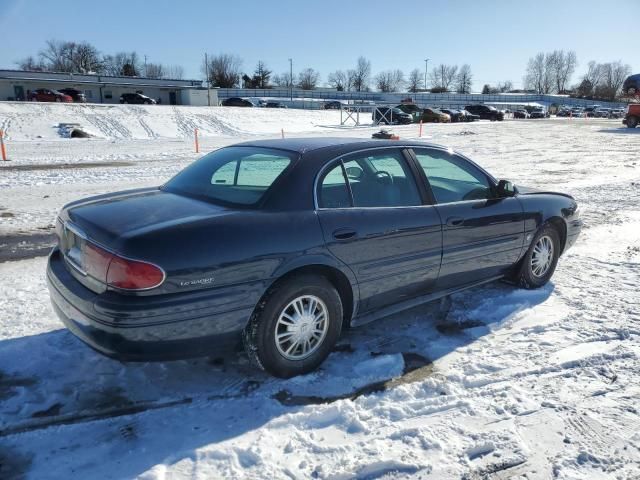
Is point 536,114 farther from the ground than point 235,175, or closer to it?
farther from the ground

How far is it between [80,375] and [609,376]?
361 cm

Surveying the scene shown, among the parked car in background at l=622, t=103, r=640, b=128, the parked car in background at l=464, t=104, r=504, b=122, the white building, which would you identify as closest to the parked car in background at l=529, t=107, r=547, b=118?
the parked car in background at l=464, t=104, r=504, b=122

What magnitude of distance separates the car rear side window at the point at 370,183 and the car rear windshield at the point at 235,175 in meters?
0.36

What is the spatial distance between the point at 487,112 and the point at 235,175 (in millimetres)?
52608

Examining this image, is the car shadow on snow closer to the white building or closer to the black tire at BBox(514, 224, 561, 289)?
the black tire at BBox(514, 224, 561, 289)

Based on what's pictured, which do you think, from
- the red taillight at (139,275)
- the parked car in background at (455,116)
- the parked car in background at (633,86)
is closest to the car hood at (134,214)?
the red taillight at (139,275)

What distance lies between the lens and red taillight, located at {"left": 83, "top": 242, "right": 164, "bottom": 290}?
2824mm

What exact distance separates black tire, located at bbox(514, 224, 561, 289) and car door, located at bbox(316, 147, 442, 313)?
138cm

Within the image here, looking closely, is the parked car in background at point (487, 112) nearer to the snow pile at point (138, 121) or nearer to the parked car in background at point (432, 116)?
the parked car in background at point (432, 116)

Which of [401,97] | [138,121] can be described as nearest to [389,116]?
[138,121]

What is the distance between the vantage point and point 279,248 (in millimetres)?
3178

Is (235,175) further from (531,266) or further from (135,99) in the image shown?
(135,99)

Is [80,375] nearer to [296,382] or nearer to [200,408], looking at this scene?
[200,408]

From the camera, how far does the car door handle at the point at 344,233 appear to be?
11.3 ft
